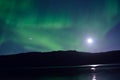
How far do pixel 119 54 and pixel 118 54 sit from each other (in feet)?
7.30

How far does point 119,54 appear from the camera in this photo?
147 meters

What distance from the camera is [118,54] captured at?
144750mm
